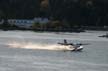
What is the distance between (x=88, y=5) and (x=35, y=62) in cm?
12535

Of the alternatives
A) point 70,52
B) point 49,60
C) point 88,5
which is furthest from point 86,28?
point 49,60

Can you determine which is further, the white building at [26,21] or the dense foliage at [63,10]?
the dense foliage at [63,10]

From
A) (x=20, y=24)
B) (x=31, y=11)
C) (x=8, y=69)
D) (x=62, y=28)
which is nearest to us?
(x=8, y=69)

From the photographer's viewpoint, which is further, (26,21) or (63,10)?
(63,10)

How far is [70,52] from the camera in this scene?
73.6 metres

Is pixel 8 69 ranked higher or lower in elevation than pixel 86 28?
higher

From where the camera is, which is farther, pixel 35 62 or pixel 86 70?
pixel 35 62

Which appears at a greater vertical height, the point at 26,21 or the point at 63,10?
the point at 63,10

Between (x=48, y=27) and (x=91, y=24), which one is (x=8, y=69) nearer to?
(x=48, y=27)

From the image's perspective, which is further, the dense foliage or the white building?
the dense foliage

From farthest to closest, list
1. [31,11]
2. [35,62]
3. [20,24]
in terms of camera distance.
A: [31,11], [20,24], [35,62]

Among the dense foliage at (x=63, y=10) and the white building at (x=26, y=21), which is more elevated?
the dense foliage at (x=63, y=10)

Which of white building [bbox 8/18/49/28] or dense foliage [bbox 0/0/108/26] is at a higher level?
dense foliage [bbox 0/0/108/26]

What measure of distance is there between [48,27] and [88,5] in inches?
894
